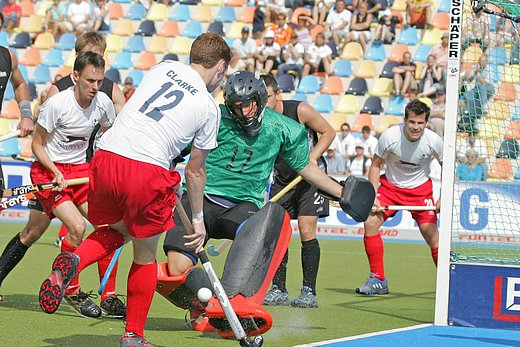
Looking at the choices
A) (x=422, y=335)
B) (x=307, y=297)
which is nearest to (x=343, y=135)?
(x=307, y=297)

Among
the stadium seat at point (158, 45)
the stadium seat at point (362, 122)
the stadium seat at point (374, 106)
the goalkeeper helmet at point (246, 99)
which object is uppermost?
the stadium seat at point (158, 45)

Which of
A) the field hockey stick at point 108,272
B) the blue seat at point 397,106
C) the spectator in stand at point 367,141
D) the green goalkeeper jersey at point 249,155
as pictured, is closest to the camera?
the green goalkeeper jersey at point 249,155

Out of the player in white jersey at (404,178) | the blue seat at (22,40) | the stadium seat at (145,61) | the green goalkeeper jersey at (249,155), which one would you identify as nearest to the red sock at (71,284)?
the green goalkeeper jersey at (249,155)

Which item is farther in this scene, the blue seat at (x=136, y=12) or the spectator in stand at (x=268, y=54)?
the blue seat at (x=136, y=12)

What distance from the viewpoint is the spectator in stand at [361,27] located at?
18359mm

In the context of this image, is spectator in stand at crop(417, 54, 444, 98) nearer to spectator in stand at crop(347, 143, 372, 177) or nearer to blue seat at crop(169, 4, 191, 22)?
spectator in stand at crop(347, 143, 372, 177)

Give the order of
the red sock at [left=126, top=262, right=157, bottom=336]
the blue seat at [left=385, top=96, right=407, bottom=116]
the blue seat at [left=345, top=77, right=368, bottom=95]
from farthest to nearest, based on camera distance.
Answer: the blue seat at [left=345, top=77, right=368, bottom=95] < the blue seat at [left=385, top=96, right=407, bottom=116] < the red sock at [left=126, top=262, right=157, bottom=336]

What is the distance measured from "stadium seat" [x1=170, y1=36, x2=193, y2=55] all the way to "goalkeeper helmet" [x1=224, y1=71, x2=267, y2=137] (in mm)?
14179

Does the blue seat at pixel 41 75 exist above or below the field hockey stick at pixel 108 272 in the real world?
above

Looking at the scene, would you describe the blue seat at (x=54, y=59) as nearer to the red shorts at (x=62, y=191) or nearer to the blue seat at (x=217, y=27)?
the blue seat at (x=217, y=27)

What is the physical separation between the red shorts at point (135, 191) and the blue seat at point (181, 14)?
53.0 feet

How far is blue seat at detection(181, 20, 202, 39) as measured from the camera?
20391 mm

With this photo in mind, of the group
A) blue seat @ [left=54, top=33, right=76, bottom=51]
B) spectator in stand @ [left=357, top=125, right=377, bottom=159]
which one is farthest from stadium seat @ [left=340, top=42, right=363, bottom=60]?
blue seat @ [left=54, top=33, right=76, bottom=51]

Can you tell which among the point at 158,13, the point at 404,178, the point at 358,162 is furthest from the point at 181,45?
the point at 404,178
